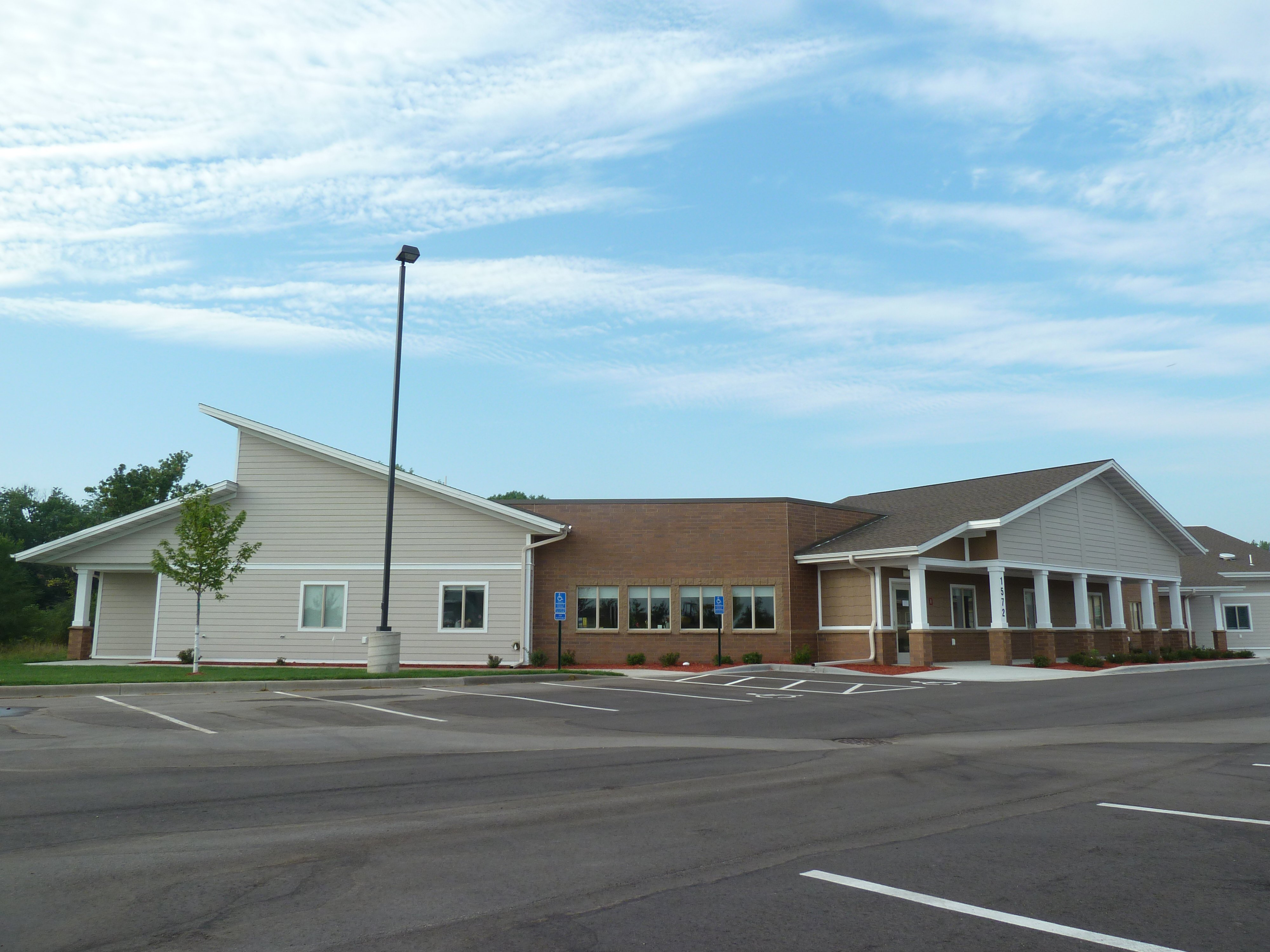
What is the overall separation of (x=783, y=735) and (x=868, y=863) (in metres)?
7.43

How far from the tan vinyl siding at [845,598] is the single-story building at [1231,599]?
23783 mm

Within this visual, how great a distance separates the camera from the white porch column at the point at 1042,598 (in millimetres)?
30641

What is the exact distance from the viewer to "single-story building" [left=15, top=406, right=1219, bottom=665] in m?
29.3

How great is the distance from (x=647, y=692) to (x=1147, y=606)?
25.4 meters

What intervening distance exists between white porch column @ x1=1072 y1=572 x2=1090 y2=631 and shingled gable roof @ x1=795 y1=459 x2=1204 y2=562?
3126 millimetres

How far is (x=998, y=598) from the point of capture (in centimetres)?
2950

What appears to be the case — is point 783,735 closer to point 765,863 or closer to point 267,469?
point 765,863

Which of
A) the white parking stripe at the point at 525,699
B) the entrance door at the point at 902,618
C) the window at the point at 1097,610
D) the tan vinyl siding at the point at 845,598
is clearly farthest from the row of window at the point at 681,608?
the window at the point at 1097,610

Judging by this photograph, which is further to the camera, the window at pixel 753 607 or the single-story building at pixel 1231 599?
the single-story building at pixel 1231 599

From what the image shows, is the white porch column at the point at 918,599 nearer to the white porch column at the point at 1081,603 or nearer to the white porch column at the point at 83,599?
the white porch column at the point at 1081,603

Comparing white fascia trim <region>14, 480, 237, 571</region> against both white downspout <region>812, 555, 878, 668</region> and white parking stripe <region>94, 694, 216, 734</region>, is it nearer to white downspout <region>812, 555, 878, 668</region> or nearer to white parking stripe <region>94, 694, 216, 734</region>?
white parking stripe <region>94, 694, 216, 734</region>

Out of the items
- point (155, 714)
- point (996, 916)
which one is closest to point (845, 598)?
point (155, 714)

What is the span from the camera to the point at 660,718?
1555 centimetres

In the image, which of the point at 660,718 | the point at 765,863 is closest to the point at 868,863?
the point at 765,863
